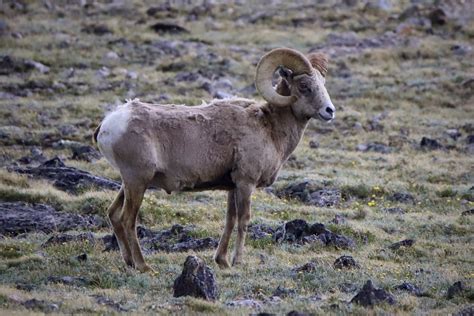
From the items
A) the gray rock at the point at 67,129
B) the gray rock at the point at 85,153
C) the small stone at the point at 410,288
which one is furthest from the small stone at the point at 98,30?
the small stone at the point at 410,288

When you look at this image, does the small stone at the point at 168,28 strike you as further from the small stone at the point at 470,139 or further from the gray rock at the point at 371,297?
the gray rock at the point at 371,297

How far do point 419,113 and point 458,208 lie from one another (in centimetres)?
1160

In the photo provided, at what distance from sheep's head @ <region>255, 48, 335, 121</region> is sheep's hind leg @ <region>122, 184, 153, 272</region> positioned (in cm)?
272

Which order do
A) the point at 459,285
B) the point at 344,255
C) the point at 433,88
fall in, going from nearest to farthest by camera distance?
the point at 459,285 < the point at 344,255 < the point at 433,88

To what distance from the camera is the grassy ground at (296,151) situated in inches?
473

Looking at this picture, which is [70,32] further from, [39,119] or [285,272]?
[285,272]

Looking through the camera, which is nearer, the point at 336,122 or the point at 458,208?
the point at 458,208

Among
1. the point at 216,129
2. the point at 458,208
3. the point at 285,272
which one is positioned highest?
the point at 216,129

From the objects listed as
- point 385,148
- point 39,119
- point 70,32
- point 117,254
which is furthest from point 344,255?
point 70,32

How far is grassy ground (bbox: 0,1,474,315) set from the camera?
39.4ft

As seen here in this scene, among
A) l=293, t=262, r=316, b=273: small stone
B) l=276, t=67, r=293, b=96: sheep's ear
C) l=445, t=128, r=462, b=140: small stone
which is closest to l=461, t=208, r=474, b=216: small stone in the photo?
l=276, t=67, r=293, b=96: sheep's ear

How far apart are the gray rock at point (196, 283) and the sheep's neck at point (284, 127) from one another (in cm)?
336

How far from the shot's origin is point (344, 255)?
1403cm

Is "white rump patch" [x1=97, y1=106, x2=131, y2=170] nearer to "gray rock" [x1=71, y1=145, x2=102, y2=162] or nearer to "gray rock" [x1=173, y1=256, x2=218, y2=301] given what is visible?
"gray rock" [x1=173, y1=256, x2=218, y2=301]
